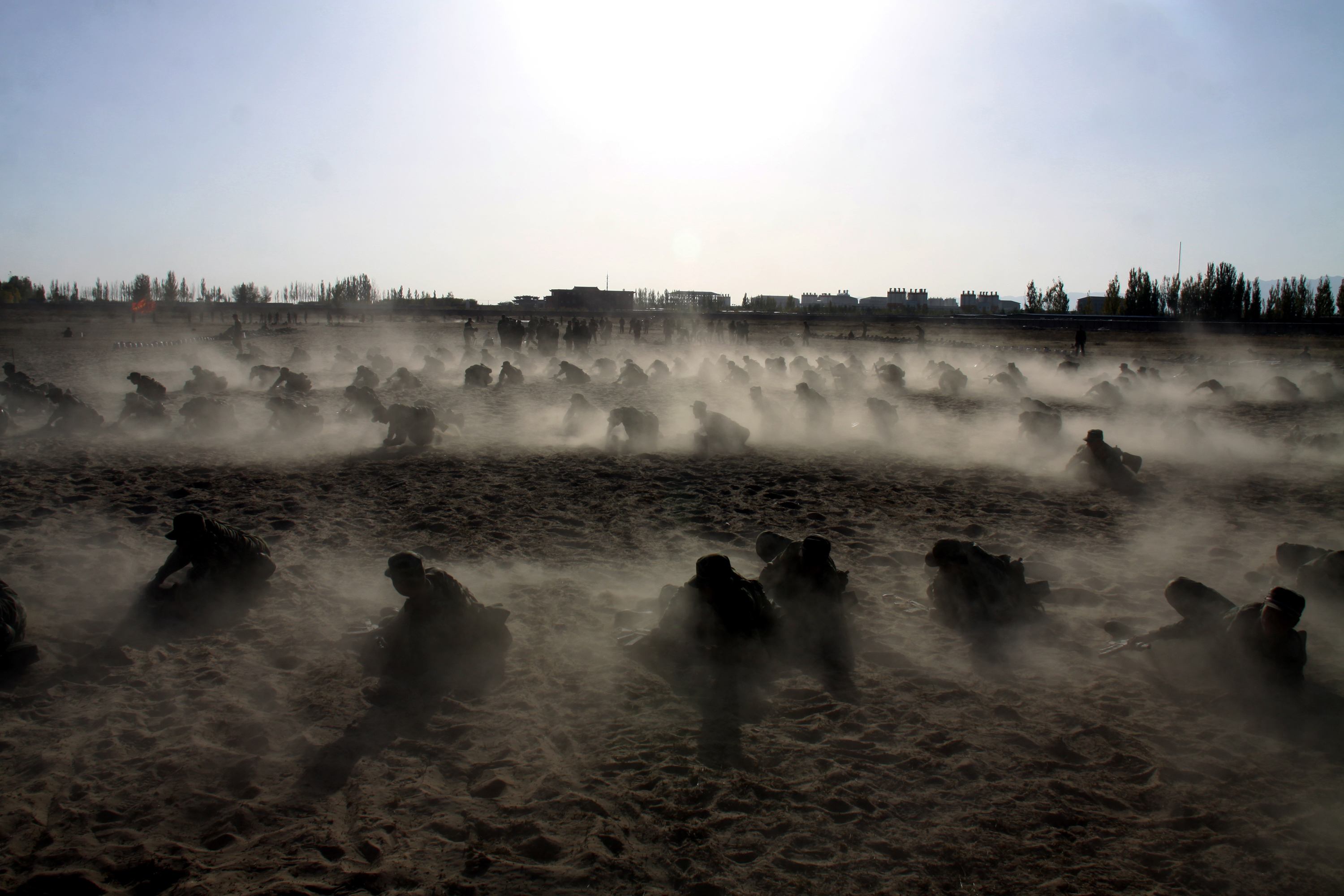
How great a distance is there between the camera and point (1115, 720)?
4.53m

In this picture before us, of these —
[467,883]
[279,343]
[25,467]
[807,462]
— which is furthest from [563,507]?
[279,343]

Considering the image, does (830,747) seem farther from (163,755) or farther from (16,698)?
(16,698)

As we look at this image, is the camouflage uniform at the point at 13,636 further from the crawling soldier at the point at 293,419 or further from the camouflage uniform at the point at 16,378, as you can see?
the camouflage uniform at the point at 16,378

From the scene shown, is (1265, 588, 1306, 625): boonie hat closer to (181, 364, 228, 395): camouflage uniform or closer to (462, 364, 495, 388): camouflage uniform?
(462, 364, 495, 388): camouflage uniform

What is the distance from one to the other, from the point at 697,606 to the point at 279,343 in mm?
38084

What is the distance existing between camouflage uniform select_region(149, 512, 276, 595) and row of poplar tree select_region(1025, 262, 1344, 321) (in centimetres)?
6478

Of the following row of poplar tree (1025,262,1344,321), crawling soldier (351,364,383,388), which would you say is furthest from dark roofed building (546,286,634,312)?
crawling soldier (351,364,383,388)

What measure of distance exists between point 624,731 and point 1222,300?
74908mm

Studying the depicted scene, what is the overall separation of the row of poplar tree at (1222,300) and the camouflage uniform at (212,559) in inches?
2550

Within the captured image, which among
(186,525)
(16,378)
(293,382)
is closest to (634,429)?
(186,525)

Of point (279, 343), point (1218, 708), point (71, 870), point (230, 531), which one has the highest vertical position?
point (279, 343)

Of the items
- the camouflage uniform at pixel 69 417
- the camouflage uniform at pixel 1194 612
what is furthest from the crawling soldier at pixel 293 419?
the camouflage uniform at pixel 1194 612

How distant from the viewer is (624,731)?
439 centimetres

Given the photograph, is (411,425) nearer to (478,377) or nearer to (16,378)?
(478,377)
